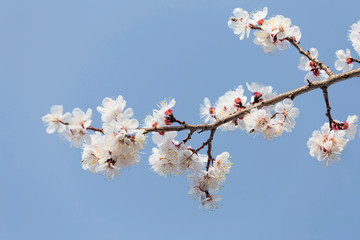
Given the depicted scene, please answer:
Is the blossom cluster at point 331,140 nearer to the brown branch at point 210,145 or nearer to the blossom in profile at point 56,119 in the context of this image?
the brown branch at point 210,145

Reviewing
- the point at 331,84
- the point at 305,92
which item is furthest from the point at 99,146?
the point at 331,84

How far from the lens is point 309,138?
14.0 feet

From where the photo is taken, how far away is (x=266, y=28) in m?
4.64

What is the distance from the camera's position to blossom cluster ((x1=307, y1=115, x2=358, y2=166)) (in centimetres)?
418

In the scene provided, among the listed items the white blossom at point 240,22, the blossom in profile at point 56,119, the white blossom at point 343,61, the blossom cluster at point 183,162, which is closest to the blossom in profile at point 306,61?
the white blossom at point 343,61

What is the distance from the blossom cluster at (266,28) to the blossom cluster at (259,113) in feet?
2.32

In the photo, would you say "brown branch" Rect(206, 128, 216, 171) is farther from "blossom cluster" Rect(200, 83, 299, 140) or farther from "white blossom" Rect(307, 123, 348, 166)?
"white blossom" Rect(307, 123, 348, 166)

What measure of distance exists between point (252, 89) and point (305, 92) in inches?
25.3

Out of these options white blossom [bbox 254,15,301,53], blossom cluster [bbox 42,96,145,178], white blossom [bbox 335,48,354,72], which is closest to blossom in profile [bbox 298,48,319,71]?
white blossom [bbox 335,48,354,72]

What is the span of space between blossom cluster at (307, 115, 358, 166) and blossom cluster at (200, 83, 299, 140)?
41 centimetres

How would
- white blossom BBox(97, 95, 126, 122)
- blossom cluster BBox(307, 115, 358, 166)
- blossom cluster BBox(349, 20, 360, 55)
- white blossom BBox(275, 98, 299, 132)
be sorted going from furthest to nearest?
blossom cluster BBox(349, 20, 360, 55), white blossom BBox(275, 98, 299, 132), blossom cluster BBox(307, 115, 358, 166), white blossom BBox(97, 95, 126, 122)

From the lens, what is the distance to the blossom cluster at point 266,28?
4594 mm

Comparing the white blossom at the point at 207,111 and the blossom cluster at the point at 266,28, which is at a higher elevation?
the blossom cluster at the point at 266,28

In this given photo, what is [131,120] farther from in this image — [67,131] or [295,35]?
[295,35]
